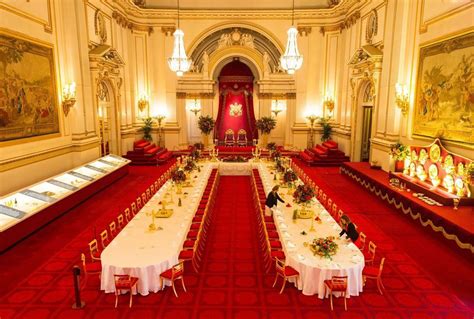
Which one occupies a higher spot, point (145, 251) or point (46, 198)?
point (46, 198)

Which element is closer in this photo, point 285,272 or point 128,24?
point 285,272

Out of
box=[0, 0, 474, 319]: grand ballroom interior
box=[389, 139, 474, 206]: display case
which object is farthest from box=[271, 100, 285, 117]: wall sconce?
box=[389, 139, 474, 206]: display case

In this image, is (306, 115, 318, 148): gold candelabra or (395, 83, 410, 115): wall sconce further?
(306, 115, 318, 148): gold candelabra

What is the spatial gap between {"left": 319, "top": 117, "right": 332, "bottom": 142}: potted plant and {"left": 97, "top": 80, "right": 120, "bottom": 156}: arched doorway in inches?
468

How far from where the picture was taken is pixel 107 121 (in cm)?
1702

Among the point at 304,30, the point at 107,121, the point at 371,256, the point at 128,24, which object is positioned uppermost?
the point at 304,30

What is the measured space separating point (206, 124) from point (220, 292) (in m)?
16.2

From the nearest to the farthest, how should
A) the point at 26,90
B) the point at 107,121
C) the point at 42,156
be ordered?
the point at 26,90, the point at 42,156, the point at 107,121

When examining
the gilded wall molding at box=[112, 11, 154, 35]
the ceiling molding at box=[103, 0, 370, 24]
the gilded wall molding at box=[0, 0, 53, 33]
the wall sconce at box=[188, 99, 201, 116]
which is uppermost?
the ceiling molding at box=[103, 0, 370, 24]

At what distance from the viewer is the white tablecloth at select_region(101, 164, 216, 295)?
5.95 metres

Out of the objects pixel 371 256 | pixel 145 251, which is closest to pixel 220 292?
pixel 145 251

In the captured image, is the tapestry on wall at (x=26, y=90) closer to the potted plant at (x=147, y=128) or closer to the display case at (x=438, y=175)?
the potted plant at (x=147, y=128)

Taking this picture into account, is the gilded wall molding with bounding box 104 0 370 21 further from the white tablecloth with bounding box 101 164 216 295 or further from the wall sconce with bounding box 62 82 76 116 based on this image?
the white tablecloth with bounding box 101 164 216 295

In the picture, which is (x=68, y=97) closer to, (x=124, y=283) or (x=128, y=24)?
(x=124, y=283)
